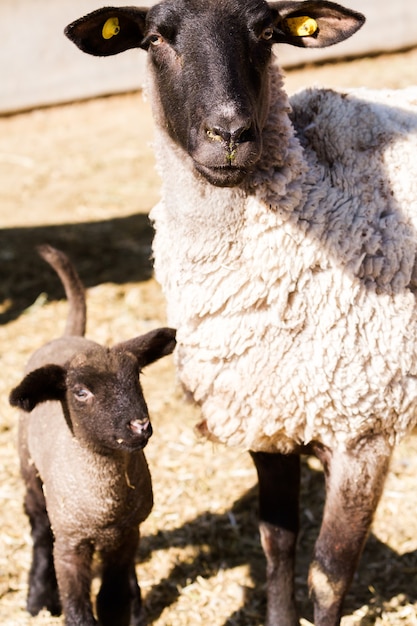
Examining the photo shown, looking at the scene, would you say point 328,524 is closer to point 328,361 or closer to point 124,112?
point 328,361

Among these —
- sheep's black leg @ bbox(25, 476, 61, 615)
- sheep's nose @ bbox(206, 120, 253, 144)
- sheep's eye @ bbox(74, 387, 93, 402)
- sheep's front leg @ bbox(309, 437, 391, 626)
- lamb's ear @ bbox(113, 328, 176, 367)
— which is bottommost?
sheep's black leg @ bbox(25, 476, 61, 615)

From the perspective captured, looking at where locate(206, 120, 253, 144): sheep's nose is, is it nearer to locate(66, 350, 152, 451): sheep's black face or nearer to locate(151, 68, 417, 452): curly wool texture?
locate(151, 68, 417, 452): curly wool texture

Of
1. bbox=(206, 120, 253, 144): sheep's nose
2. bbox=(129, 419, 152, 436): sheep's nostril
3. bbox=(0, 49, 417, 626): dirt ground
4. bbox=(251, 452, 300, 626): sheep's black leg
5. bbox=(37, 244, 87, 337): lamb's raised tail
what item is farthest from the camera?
bbox=(37, 244, 87, 337): lamb's raised tail

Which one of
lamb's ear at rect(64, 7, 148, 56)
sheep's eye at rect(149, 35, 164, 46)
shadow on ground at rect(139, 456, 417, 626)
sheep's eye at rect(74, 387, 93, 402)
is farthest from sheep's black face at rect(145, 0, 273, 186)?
shadow on ground at rect(139, 456, 417, 626)

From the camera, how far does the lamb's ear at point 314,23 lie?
3.79 metres

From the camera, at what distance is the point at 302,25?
3904 mm

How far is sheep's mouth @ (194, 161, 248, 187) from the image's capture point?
3346mm

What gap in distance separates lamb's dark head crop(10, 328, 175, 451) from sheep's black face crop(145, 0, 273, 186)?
0.83m

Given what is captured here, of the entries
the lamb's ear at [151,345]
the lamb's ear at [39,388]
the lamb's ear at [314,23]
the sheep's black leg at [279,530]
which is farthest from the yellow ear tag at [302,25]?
the sheep's black leg at [279,530]

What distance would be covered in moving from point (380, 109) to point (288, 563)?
2.18m

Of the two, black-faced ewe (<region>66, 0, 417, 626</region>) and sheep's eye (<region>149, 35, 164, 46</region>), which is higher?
sheep's eye (<region>149, 35, 164, 46</region>)

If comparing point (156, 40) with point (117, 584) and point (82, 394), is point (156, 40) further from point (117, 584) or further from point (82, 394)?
point (117, 584)

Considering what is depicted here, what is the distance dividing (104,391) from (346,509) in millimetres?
1138

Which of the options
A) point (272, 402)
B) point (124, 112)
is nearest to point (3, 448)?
point (272, 402)
